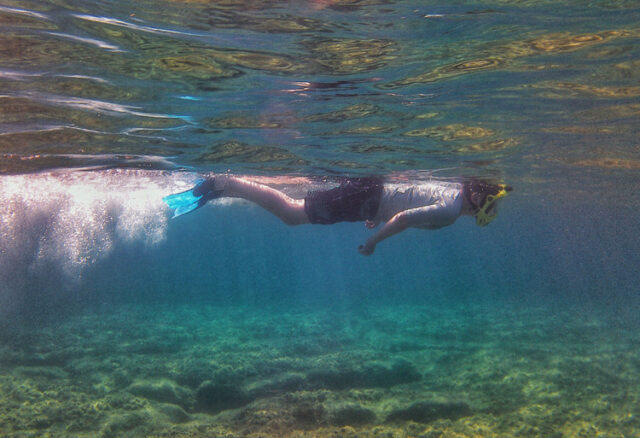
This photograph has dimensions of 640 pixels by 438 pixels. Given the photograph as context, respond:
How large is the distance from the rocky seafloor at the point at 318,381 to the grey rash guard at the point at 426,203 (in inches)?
172

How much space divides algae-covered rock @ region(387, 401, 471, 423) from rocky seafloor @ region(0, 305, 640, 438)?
0.9 inches

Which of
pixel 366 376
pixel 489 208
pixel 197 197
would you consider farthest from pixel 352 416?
pixel 197 197

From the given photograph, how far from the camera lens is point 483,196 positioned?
8695 millimetres

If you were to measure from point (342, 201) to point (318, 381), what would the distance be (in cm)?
581

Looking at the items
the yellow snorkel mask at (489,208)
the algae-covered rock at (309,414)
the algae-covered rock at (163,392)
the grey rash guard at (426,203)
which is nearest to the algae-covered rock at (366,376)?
the algae-covered rock at (309,414)

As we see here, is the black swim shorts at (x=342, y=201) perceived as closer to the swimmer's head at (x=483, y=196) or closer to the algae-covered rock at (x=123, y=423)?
the swimmer's head at (x=483, y=196)

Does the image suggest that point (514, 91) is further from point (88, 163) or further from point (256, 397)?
point (88, 163)

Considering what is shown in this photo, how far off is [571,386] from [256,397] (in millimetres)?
8439

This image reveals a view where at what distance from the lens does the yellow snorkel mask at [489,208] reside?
8641mm

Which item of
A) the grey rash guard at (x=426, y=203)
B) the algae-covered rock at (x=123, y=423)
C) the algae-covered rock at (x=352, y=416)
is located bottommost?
the algae-covered rock at (x=352, y=416)

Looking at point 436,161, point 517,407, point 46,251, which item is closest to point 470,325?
point 436,161

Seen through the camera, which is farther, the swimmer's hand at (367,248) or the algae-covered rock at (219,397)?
the algae-covered rock at (219,397)

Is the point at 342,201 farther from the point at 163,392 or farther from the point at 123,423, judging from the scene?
the point at 163,392

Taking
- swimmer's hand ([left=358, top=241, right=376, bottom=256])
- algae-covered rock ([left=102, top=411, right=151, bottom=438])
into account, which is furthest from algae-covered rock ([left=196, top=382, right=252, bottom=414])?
swimmer's hand ([left=358, top=241, right=376, bottom=256])
